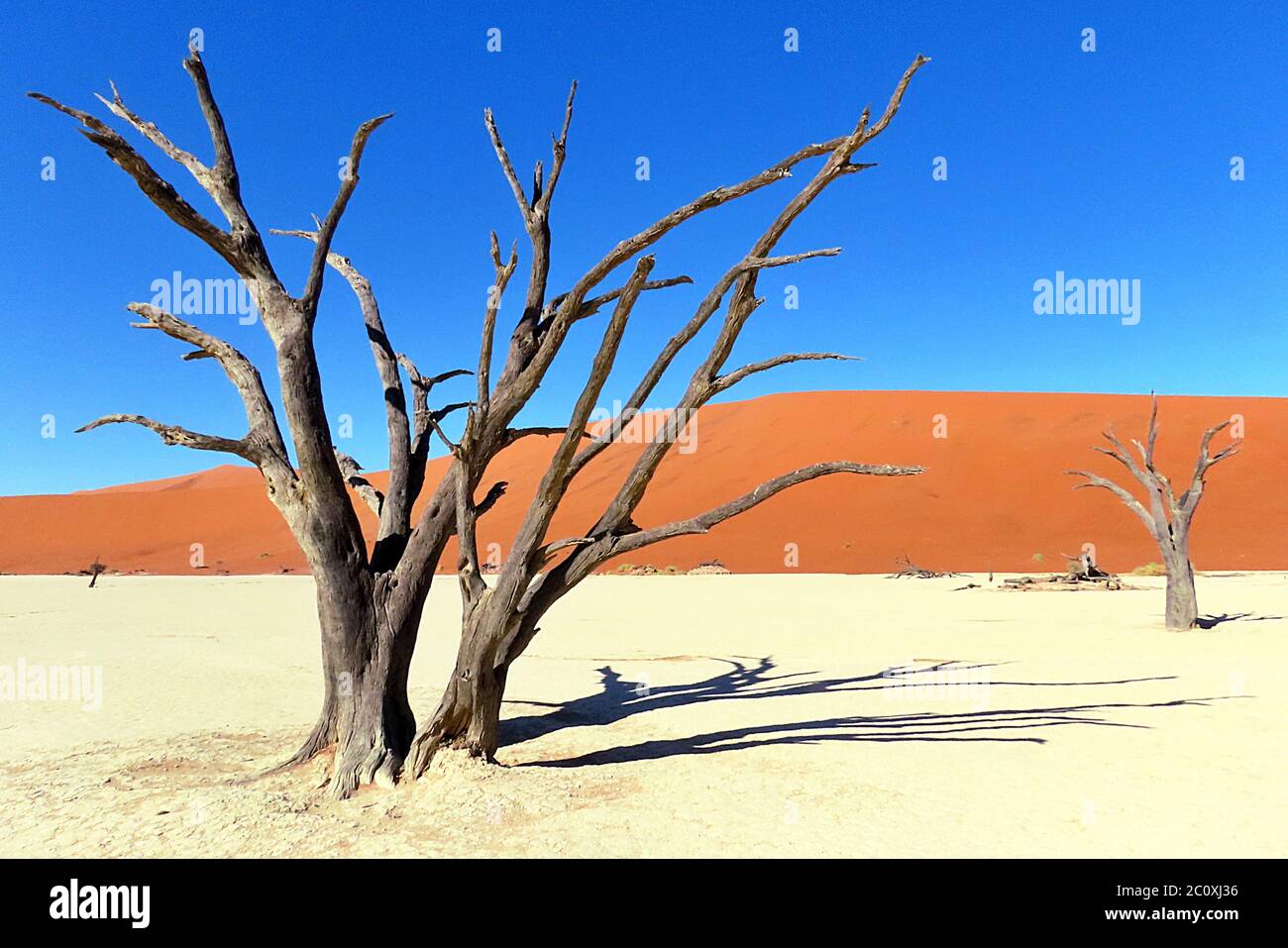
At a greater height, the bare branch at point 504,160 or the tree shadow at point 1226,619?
the bare branch at point 504,160

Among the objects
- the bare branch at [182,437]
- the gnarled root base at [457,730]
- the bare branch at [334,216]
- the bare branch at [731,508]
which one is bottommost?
the gnarled root base at [457,730]

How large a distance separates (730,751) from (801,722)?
131cm

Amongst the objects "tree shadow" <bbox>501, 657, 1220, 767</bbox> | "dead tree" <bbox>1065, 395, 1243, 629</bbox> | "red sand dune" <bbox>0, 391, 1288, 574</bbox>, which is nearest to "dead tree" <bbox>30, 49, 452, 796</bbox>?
"tree shadow" <bbox>501, 657, 1220, 767</bbox>

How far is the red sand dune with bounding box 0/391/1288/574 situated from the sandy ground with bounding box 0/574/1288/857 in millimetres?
23088

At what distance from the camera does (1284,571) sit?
2888 centimetres

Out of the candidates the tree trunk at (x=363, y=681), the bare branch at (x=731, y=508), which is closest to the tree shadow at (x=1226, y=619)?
the bare branch at (x=731, y=508)

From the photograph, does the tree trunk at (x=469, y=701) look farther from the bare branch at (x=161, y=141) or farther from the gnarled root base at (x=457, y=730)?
the bare branch at (x=161, y=141)

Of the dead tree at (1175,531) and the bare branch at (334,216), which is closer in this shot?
the bare branch at (334,216)

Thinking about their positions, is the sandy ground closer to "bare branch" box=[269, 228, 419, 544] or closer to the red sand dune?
"bare branch" box=[269, 228, 419, 544]

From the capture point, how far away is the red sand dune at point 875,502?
3712 cm

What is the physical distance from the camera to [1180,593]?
13.2 m
